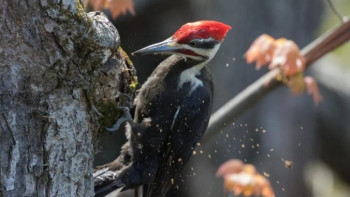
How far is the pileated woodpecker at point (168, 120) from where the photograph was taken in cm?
385

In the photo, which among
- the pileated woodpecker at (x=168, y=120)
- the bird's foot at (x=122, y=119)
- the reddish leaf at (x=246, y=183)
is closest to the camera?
the bird's foot at (x=122, y=119)

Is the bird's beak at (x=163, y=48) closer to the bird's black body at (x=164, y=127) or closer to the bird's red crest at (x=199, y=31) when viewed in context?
the bird's red crest at (x=199, y=31)

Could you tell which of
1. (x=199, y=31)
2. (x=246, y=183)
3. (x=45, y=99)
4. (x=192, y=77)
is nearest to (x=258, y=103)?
(x=246, y=183)

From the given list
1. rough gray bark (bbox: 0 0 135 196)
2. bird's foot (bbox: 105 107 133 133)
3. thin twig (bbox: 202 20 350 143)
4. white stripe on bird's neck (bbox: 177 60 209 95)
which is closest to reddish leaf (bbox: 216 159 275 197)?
thin twig (bbox: 202 20 350 143)

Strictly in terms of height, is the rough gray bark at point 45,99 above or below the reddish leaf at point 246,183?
above

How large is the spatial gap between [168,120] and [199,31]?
0.54 m

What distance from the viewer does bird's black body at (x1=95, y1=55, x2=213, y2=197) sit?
12.7 feet

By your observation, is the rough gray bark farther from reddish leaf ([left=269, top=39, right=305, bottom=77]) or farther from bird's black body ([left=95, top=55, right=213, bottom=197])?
reddish leaf ([left=269, top=39, right=305, bottom=77])

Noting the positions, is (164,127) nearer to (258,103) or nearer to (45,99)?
(45,99)

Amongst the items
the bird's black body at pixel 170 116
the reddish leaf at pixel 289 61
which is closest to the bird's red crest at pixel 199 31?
the bird's black body at pixel 170 116

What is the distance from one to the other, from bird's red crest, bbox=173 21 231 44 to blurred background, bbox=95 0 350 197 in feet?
6.15

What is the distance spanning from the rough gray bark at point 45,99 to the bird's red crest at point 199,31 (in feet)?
2.91

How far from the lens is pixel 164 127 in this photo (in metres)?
3.91

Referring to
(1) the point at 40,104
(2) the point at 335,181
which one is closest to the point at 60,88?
(1) the point at 40,104
